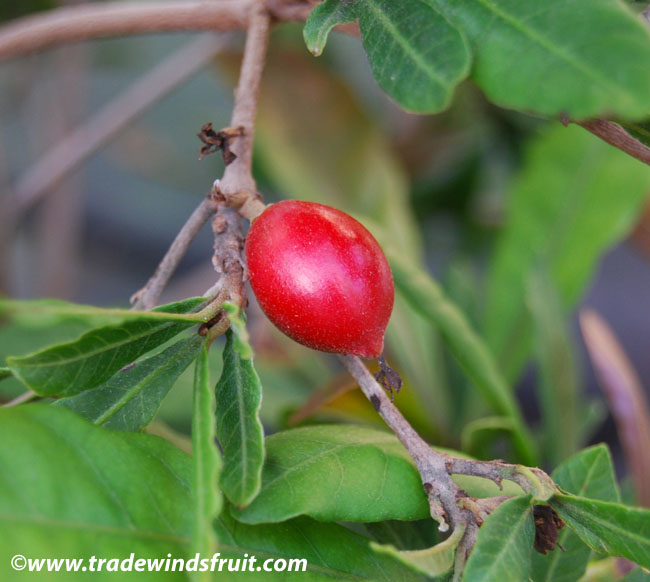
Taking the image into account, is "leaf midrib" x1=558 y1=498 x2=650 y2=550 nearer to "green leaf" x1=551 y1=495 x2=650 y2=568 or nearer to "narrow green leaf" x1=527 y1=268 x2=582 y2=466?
"green leaf" x1=551 y1=495 x2=650 y2=568

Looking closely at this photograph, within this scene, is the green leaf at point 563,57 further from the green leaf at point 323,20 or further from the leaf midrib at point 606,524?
the leaf midrib at point 606,524

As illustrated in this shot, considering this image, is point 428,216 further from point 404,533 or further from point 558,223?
point 404,533

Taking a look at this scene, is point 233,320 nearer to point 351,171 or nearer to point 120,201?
point 351,171

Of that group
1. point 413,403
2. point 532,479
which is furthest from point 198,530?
point 413,403

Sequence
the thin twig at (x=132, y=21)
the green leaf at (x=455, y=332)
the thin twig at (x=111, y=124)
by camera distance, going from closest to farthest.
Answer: the thin twig at (x=132, y=21), the green leaf at (x=455, y=332), the thin twig at (x=111, y=124)

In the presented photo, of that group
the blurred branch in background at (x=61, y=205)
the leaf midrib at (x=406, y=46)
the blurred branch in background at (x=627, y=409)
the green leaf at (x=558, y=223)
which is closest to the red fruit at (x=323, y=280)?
the leaf midrib at (x=406, y=46)

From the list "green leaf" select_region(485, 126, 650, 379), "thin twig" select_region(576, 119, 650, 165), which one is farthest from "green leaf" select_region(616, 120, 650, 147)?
"green leaf" select_region(485, 126, 650, 379)
